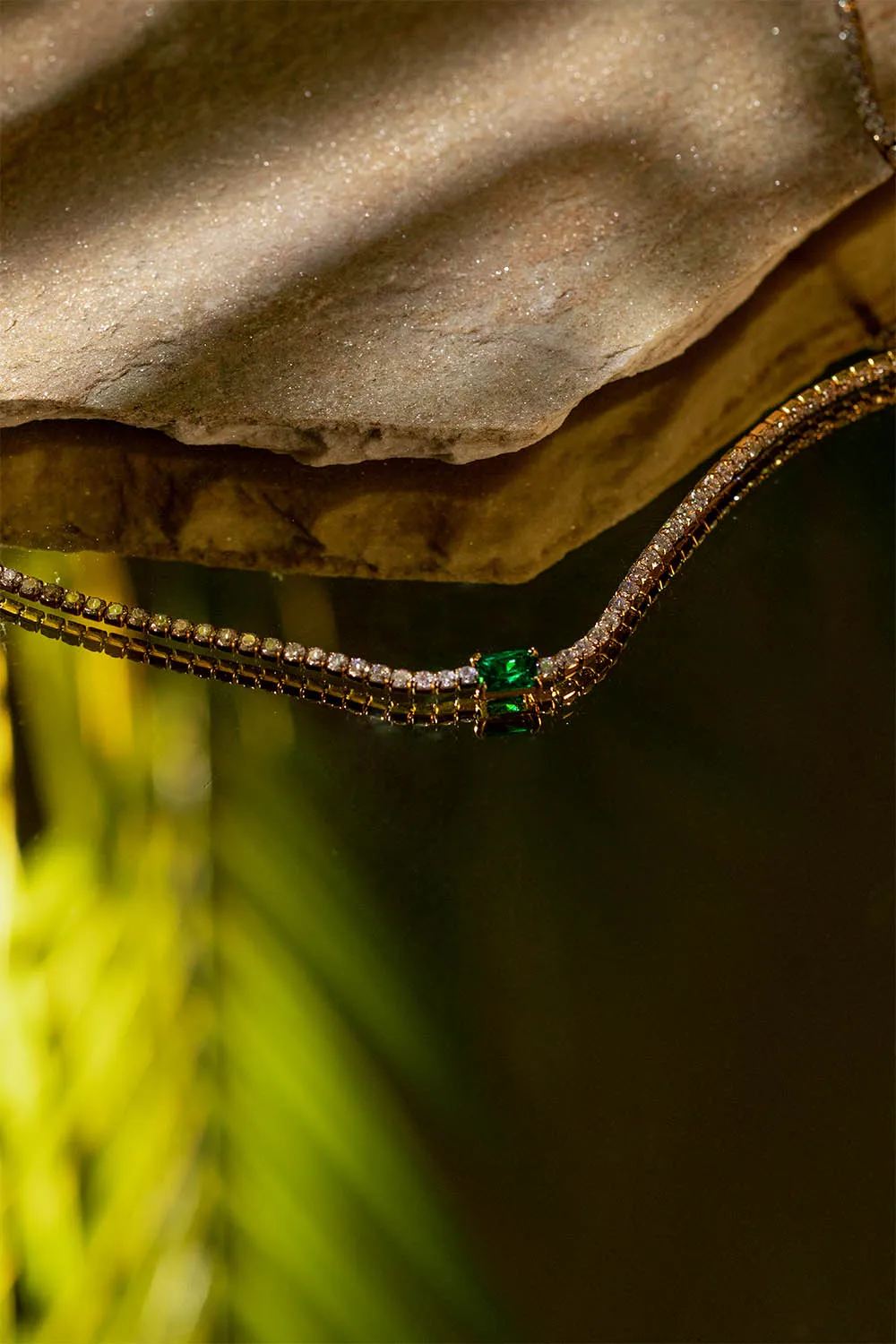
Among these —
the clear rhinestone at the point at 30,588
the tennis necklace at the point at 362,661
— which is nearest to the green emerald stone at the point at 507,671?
the tennis necklace at the point at 362,661

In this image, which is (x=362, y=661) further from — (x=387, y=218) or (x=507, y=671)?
(x=387, y=218)

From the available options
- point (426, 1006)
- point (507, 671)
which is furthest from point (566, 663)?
point (426, 1006)

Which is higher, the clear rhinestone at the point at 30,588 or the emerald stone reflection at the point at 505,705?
the clear rhinestone at the point at 30,588

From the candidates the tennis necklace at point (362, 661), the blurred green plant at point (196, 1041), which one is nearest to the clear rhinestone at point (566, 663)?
the tennis necklace at point (362, 661)

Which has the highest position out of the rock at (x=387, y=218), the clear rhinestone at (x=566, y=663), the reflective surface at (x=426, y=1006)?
the rock at (x=387, y=218)

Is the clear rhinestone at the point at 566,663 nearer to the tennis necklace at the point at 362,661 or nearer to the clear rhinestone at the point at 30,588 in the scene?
the tennis necklace at the point at 362,661

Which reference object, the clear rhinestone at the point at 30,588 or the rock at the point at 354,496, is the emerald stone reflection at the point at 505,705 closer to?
the rock at the point at 354,496

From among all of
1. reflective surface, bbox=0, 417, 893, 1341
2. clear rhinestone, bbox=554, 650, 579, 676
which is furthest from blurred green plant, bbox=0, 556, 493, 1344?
clear rhinestone, bbox=554, 650, 579, 676

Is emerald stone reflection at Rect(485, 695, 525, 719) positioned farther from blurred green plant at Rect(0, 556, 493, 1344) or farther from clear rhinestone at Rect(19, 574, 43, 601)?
Answer: clear rhinestone at Rect(19, 574, 43, 601)
